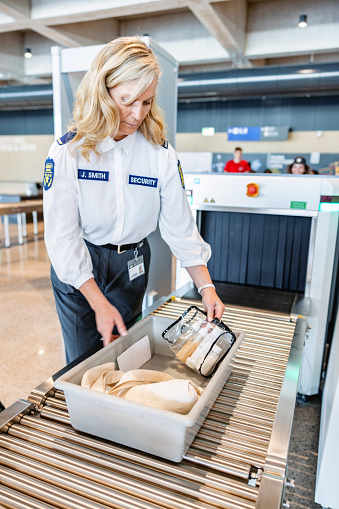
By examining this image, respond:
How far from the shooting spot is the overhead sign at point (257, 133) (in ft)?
27.0

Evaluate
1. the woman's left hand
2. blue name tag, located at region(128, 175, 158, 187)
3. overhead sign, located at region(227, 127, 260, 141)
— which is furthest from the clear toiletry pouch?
overhead sign, located at region(227, 127, 260, 141)

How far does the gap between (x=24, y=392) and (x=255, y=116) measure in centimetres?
778

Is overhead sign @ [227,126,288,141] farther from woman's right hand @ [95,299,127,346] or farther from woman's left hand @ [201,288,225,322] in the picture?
woman's right hand @ [95,299,127,346]

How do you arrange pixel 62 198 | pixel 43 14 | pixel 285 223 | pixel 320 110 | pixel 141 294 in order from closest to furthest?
pixel 62 198, pixel 141 294, pixel 285 223, pixel 43 14, pixel 320 110

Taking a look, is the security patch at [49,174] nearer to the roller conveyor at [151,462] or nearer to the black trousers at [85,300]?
the black trousers at [85,300]

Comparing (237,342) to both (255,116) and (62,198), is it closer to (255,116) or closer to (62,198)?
(62,198)

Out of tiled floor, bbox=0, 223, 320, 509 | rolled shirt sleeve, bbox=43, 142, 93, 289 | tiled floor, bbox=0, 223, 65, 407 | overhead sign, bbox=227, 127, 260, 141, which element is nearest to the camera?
rolled shirt sleeve, bbox=43, 142, 93, 289

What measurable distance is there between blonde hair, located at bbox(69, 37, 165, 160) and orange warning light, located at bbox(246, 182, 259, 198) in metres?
0.89

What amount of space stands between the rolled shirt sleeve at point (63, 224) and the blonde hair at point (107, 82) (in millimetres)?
65

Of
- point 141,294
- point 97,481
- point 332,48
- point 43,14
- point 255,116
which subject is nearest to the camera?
point 97,481

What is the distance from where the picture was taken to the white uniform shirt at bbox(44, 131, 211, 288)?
1.09m

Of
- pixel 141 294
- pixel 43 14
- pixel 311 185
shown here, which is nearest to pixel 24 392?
pixel 141 294

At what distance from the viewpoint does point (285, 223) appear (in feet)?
6.24

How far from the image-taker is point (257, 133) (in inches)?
333
